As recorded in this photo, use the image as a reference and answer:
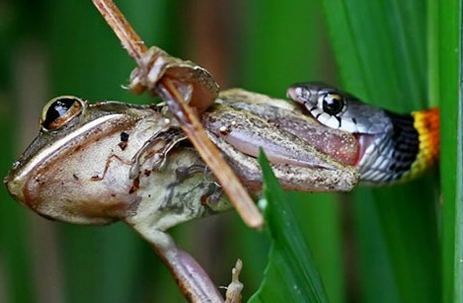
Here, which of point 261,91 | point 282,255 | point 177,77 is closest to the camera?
point 282,255

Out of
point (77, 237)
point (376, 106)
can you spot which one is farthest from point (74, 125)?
point (77, 237)

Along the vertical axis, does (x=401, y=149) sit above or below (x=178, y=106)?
below

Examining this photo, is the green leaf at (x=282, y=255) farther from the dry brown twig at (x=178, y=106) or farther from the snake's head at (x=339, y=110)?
the snake's head at (x=339, y=110)

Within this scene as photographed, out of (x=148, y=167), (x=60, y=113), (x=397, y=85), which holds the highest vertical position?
(x=60, y=113)


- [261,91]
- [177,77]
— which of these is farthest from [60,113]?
[261,91]

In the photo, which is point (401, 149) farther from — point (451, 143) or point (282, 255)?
point (282, 255)

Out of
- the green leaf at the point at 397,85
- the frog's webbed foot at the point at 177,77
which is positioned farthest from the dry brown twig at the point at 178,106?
the green leaf at the point at 397,85

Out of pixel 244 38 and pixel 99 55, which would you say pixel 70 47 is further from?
pixel 244 38

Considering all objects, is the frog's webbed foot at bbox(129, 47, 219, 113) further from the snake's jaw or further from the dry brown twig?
the snake's jaw
